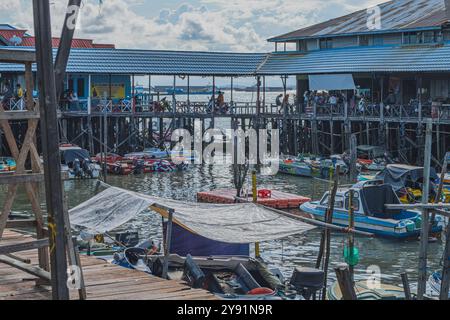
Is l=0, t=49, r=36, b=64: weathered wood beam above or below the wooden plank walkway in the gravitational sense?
above

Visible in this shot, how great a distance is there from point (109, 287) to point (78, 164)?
2929cm

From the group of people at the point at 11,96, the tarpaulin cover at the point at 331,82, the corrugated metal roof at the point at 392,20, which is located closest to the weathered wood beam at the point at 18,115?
the group of people at the point at 11,96

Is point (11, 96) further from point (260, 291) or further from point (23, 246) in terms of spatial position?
point (23, 246)

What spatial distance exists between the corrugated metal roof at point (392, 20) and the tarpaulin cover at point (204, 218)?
96.4 feet

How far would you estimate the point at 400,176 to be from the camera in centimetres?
2981

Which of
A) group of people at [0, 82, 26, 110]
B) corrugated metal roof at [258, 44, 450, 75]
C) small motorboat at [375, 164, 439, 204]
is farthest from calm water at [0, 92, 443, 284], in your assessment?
corrugated metal roof at [258, 44, 450, 75]

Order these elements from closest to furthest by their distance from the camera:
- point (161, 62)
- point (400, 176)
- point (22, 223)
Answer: point (22, 223), point (400, 176), point (161, 62)

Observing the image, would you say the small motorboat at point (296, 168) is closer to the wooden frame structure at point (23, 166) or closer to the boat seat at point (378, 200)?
the boat seat at point (378, 200)

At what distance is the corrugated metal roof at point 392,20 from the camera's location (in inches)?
1821

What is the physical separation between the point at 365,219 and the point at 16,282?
16.4 meters

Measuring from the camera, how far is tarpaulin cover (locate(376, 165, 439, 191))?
29.7 m

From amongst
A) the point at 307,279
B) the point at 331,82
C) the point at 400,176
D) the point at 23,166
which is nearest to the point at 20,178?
the point at 23,166

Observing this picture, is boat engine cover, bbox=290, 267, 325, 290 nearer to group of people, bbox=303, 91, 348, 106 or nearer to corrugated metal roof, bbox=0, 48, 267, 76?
group of people, bbox=303, 91, 348, 106

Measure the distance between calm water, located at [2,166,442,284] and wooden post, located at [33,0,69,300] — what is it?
13.3 m
